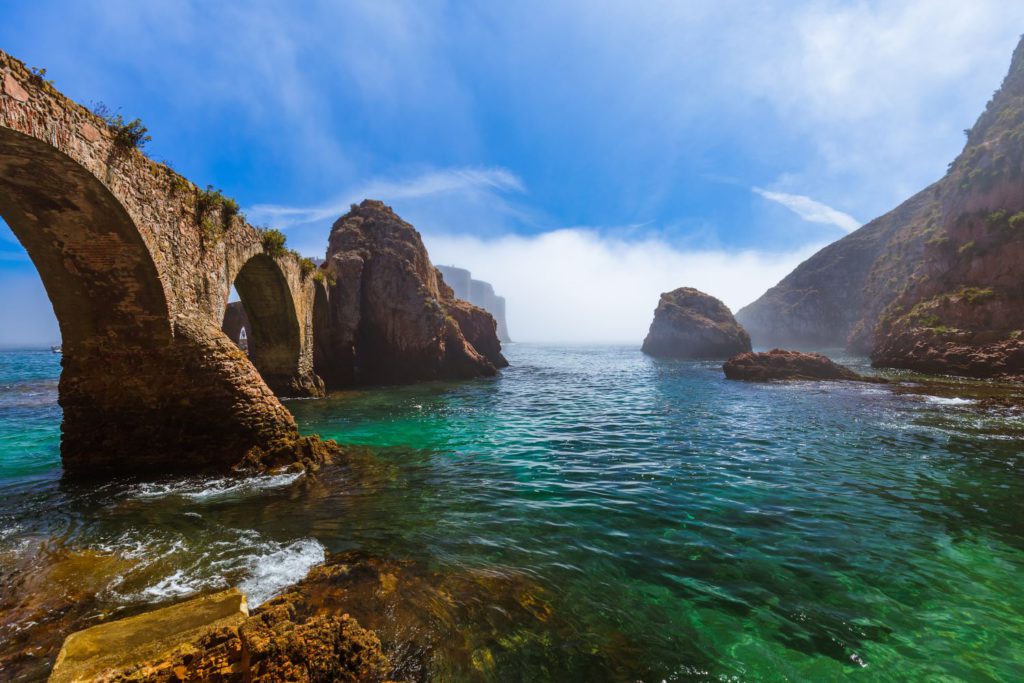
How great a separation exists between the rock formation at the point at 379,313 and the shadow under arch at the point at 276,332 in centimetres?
455

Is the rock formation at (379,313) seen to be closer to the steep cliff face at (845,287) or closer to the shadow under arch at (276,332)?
the shadow under arch at (276,332)

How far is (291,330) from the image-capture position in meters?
22.1

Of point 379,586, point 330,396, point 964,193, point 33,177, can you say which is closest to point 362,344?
point 330,396

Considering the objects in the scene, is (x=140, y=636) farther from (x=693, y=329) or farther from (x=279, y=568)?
(x=693, y=329)

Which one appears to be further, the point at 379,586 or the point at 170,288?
the point at 170,288

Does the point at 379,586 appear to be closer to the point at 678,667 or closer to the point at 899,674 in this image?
the point at 678,667

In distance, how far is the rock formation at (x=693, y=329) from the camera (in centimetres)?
6391

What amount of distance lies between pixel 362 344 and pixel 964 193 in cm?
5652

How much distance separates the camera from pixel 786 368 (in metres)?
29.0

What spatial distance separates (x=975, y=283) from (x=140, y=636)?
163ft

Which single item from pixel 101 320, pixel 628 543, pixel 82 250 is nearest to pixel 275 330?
pixel 101 320

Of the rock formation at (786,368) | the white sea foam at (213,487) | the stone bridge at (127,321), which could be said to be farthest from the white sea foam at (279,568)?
the rock formation at (786,368)

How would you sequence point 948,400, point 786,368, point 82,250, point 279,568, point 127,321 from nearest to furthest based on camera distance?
point 279,568, point 82,250, point 127,321, point 948,400, point 786,368

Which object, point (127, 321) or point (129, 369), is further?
point (127, 321)
